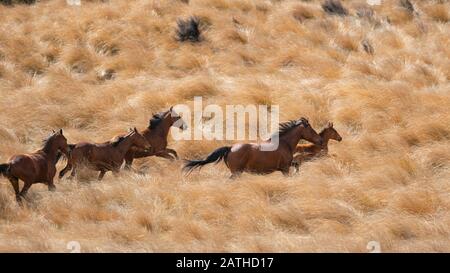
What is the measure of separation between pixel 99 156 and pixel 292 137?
8.29 feet

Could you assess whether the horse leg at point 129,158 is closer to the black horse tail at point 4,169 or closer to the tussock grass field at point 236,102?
the tussock grass field at point 236,102

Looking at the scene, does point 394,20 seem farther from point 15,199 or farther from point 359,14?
point 15,199

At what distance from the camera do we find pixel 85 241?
6.80 meters

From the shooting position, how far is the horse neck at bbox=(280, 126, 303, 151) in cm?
945

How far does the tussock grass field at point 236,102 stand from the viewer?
285 inches

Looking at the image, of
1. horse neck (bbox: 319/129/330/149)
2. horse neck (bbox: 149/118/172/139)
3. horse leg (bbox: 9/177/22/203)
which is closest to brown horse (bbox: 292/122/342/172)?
horse neck (bbox: 319/129/330/149)

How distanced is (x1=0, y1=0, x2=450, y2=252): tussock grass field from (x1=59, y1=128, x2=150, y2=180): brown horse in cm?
15

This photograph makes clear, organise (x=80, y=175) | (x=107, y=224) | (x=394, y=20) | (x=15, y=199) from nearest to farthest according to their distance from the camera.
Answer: (x=107, y=224), (x=15, y=199), (x=80, y=175), (x=394, y=20)

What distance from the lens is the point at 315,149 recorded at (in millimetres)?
10016

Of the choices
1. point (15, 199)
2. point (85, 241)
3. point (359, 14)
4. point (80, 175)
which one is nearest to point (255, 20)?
point (359, 14)

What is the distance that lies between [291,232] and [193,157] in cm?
326

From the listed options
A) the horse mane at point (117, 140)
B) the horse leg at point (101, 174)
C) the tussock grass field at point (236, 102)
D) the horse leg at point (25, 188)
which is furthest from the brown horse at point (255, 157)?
the horse leg at point (25, 188)

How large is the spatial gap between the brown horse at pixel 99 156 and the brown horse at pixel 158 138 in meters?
0.31

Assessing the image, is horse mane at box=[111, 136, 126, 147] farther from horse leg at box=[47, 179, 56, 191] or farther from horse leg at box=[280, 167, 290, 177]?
horse leg at box=[280, 167, 290, 177]
